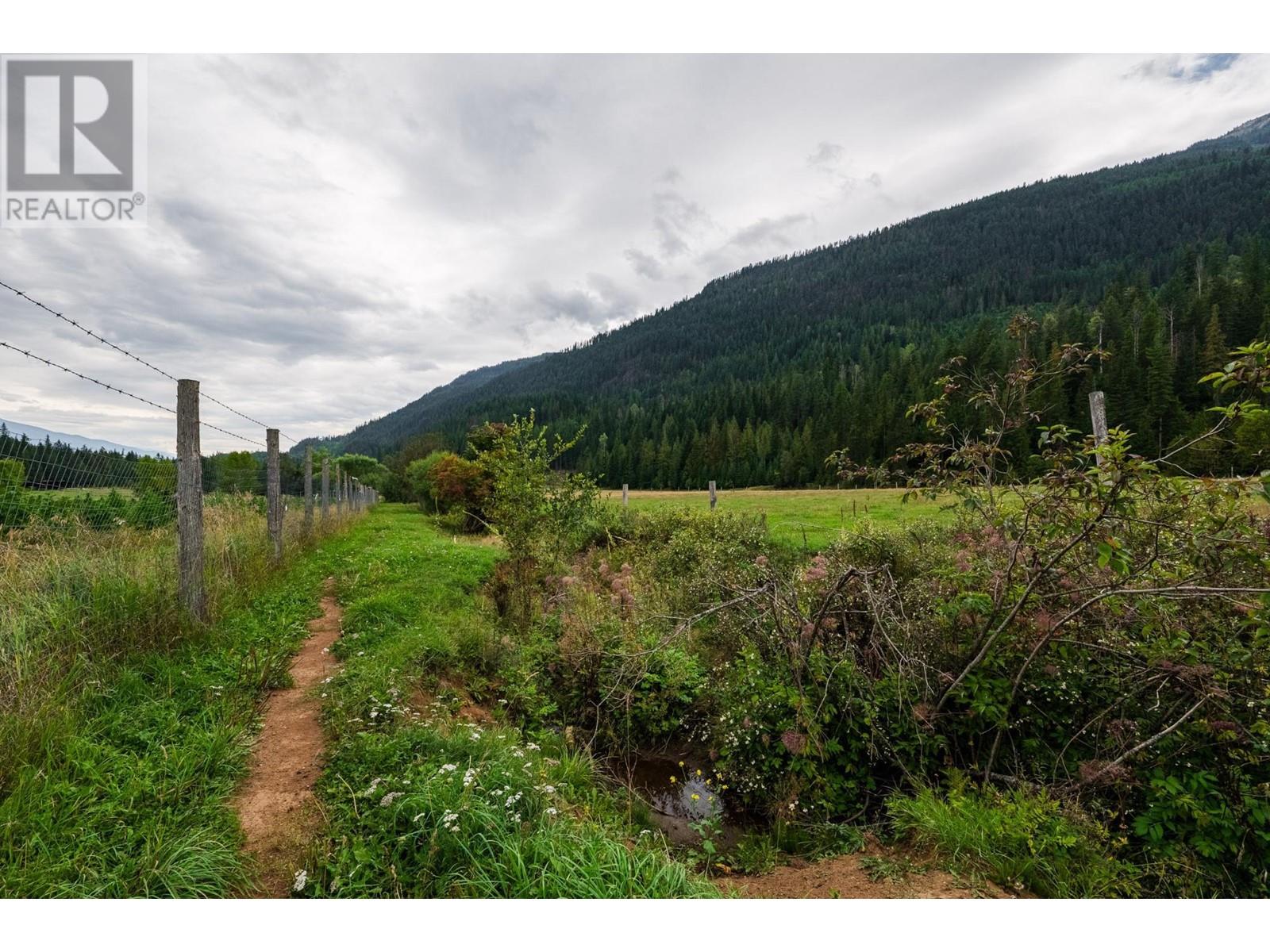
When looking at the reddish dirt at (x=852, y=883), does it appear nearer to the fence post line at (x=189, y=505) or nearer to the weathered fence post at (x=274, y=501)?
the fence post line at (x=189, y=505)

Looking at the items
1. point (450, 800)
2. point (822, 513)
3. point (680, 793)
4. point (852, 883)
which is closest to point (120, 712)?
point (450, 800)

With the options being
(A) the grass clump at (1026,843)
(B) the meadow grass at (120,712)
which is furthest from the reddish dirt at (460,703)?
(A) the grass clump at (1026,843)

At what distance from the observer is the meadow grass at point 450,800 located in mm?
2414

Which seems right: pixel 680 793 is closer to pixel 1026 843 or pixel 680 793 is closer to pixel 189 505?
pixel 1026 843

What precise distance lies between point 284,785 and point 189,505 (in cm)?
344

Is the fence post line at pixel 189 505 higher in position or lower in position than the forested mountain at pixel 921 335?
lower

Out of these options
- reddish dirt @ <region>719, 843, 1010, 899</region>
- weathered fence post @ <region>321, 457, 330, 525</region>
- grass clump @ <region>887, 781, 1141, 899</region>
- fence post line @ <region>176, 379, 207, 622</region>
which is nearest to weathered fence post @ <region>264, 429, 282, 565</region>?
fence post line @ <region>176, 379, 207, 622</region>

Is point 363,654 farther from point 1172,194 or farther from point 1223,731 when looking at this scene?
point 1172,194

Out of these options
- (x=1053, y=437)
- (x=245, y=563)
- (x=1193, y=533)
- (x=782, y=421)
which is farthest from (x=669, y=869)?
(x=782, y=421)

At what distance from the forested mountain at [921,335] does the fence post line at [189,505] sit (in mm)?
7908

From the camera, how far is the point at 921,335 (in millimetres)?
115875

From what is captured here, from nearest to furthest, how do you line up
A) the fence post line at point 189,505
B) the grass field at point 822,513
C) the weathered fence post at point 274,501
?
the fence post line at point 189,505, the weathered fence post at point 274,501, the grass field at point 822,513

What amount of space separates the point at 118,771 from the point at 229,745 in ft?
1.88

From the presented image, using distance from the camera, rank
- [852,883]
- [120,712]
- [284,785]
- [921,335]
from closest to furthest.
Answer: [852,883]
[284,785]
[120,712]
[921,335]
